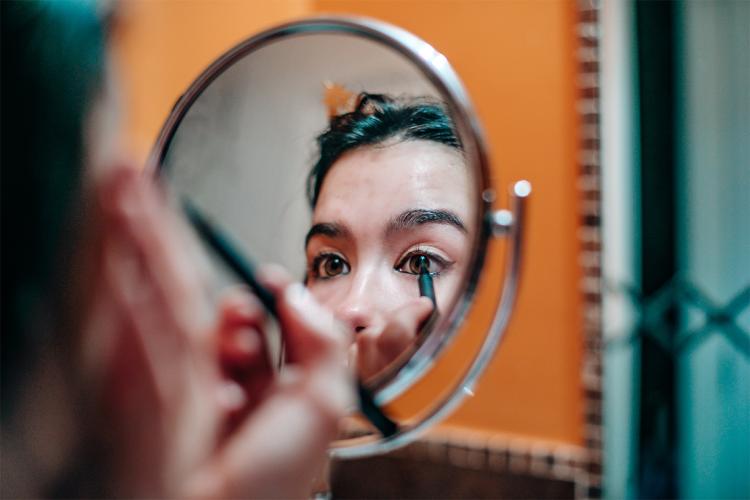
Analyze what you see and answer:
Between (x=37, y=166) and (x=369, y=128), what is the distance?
219 mm

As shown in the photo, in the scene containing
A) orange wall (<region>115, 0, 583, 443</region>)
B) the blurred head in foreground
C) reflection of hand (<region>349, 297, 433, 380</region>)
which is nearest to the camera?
the blurred head in foreground

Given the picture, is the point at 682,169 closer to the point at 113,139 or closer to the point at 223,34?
the point at 223,34

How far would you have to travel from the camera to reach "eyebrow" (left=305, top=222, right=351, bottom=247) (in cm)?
38

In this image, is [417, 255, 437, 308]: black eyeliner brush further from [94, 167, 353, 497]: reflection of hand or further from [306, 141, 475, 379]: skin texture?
[94, 167, 353, 497]: reflection of hand

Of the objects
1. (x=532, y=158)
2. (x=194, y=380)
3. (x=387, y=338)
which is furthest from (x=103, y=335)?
(x=532, y=158)

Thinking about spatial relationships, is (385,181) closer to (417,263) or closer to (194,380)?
(417,263)

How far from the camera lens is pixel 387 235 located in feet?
1.23

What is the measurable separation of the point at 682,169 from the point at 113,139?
619 mm

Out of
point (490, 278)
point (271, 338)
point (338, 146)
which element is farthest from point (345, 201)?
point (490, 278)

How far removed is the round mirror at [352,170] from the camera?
0.35 meters

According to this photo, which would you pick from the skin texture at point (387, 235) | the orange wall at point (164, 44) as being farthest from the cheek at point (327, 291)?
the orange wall at point (164, 44)

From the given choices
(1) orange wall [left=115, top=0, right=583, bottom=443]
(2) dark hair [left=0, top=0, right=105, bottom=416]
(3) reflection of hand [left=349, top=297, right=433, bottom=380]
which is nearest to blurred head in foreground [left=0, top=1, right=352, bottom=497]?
(2) dark hair [left=0, top=0, right=105, bottom=416]

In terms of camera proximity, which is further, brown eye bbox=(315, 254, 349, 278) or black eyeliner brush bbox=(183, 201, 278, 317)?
brown eye bbox=(315, 254, 349, 278)

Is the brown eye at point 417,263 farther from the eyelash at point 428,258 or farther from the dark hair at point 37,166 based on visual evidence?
the dark hair at point 37,166
